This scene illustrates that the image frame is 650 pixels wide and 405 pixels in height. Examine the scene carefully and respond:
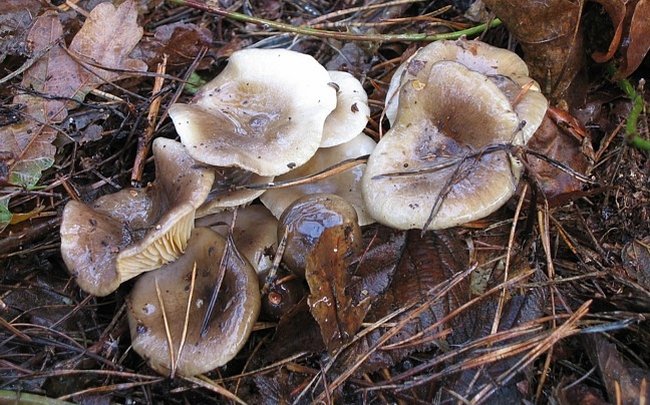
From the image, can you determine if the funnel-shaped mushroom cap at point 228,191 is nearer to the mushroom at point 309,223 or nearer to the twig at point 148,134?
the mushroom at point 309,223

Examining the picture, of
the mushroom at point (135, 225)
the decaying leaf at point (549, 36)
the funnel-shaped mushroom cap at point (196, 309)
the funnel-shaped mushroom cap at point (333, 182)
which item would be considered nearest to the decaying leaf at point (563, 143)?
the decaying leaf at point (549, 36)

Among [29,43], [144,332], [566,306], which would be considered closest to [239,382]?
[144,332]

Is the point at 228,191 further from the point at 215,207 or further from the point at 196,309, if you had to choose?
the point at 196,309

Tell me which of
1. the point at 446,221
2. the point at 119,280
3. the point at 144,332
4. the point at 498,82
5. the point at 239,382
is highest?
the point at 498,82

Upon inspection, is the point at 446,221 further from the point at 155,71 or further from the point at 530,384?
the point at 155,71

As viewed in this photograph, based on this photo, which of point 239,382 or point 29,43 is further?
point 29,43

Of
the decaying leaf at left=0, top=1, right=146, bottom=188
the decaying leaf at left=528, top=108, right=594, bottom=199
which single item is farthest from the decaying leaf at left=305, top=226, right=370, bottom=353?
the decaying leaf at left=0, top=1, right=146, bottom=188

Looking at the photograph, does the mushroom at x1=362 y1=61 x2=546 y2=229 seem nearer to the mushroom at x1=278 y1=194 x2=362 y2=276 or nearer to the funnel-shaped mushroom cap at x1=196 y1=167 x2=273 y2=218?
the mushroom at x1=278 y1=194 x2=362 y2=276
